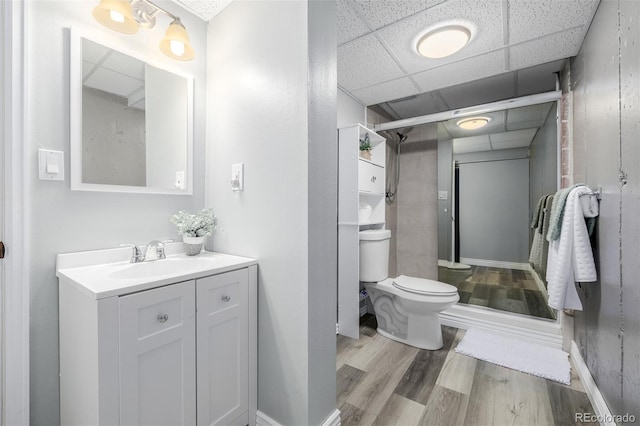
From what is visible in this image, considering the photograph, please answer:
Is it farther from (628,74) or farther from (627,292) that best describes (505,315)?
(628,74)

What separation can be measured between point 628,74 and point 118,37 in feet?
7.86

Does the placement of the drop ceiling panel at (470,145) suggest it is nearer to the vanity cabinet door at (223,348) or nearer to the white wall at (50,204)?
the vanity cabinet door at (223,348)

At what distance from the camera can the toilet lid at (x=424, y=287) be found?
2.11 meters

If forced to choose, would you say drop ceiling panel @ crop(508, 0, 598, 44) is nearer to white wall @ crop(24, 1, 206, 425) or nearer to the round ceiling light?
the round ceiling light

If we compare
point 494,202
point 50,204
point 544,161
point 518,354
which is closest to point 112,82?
point 50,204

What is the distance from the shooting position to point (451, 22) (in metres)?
1.67

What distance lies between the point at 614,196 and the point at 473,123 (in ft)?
6.16

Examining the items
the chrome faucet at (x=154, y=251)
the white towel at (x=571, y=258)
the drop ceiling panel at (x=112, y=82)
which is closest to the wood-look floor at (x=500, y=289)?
the white towel at (x=571, y=258)

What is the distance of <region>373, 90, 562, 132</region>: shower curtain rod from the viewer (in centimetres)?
220

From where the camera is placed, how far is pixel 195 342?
1064 millimetres

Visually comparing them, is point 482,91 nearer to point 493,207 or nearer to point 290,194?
point 493,207

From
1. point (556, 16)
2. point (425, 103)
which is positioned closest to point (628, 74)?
point (556, 16)

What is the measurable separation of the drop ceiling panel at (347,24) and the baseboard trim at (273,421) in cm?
220

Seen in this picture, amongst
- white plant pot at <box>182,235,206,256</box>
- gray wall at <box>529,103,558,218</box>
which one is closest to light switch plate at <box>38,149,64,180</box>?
white plant pot at <box>182,235,206,256</box>
